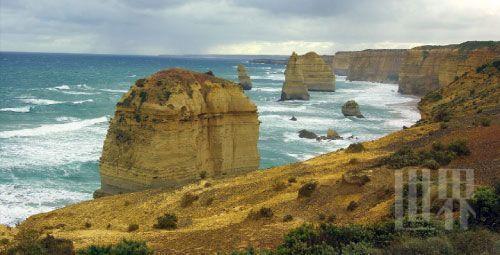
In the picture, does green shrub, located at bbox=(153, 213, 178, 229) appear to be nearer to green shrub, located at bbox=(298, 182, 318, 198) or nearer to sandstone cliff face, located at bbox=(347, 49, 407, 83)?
green shrub, located at bbox=(298, 182, 318, 198)

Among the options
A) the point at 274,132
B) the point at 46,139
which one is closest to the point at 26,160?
the point at 46,139

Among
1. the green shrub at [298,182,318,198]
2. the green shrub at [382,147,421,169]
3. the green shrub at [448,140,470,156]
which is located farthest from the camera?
the green shrub at [382,147,421,169]

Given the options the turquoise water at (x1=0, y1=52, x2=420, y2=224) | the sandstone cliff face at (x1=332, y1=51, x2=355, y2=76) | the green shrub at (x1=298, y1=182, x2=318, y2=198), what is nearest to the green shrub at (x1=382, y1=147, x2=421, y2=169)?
the green shrub at (x1=298, y1=182, x2=318, y2=198)

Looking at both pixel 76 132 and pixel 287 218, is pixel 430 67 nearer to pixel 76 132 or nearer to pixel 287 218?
pixel 76 132

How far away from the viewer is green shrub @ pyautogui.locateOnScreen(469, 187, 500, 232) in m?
10.9

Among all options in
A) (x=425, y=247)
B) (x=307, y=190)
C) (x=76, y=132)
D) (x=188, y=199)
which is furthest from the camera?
(x=76, y=132)

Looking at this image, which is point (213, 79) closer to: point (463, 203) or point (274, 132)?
point (463, 203)

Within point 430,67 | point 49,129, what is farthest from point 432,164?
point 430,67

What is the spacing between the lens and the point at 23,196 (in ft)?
96.3

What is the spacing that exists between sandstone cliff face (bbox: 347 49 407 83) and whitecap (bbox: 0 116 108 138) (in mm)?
102299

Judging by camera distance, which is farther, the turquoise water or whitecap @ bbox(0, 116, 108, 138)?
whitecap @ bbox(0, 116, 108, 138)

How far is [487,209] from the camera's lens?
11016 mm

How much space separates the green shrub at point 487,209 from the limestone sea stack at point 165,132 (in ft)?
53.6

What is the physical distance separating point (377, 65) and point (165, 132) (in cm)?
13085
